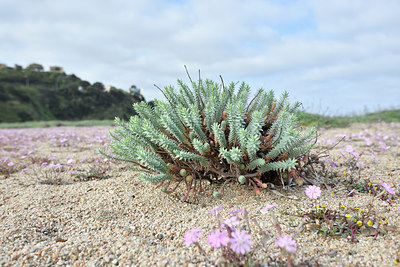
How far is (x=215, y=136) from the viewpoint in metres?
2.45

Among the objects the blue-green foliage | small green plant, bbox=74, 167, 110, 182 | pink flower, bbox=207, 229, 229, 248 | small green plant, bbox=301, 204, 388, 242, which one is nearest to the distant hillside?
small green plant, bbox=74, 167, 110, 182

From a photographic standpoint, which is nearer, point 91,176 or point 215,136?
point 215,136

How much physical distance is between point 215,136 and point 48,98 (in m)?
69.6

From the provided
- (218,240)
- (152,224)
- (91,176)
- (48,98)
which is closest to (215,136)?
(152,224)

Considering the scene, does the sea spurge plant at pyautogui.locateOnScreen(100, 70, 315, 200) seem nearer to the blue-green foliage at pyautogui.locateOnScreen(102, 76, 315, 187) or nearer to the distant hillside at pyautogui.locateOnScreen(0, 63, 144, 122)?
the blue-green foliage at pyautogui.locateOnScreen(102, 76, 315, 187)

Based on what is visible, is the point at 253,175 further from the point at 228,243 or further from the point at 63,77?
the point at 63,77

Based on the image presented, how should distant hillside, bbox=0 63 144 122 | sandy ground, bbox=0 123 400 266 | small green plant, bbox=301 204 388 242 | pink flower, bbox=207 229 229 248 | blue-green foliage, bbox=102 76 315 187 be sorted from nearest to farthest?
pink flower, bbox=207 229 229 248, sandy ground, bbox=0 123 400 266, small green plant, bbox=301 204 388 242, blue-green foliage, bbox=102 76 315 187, distant hillside, bbox=0 63 144 122

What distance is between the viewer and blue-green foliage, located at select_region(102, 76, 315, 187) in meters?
2.39

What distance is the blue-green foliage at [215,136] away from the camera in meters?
2.39

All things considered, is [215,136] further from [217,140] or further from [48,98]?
[48,98]

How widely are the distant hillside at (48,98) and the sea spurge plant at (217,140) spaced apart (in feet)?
169

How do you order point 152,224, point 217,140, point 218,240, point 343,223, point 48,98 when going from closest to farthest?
point 218,240 → point 343,223 → point 152,224 → point 217,140 → point 48,98

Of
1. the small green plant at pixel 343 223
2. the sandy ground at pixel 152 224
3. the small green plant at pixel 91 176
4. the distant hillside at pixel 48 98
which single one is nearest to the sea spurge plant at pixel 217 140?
the sandy ground at pixel 152 224

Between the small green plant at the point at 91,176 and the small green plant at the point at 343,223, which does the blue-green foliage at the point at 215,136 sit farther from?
the small green plant at the point at 91,176
